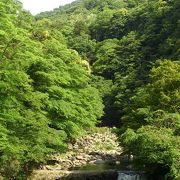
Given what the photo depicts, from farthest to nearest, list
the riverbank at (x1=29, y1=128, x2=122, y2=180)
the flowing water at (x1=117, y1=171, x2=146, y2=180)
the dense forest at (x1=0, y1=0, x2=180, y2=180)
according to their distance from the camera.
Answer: the riverbank at (x1=29, y1=128, x2=122, y2=180) → the flowing water at (x1=117, y1=171, x2=146, y2=180) → the dense forest at (x1=0, y1=0, x2=180, y2=180)

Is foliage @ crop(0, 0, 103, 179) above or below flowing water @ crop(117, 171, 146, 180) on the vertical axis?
above

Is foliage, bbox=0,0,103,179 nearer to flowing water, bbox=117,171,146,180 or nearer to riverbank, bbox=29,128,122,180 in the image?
riverbank, bbox=29,128,122,180

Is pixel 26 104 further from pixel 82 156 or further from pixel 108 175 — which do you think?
pixel 82 156

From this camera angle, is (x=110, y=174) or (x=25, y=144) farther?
(x=110, y=174)

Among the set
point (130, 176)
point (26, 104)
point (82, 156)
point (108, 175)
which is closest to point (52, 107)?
point (26, 104)

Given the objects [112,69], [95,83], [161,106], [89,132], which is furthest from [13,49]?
[112,69]

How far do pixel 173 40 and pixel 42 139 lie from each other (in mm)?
48089

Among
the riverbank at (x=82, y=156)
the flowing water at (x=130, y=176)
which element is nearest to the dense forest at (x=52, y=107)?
the flowing water at (x=130, y=176)

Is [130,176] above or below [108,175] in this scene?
above

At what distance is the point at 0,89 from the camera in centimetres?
2178

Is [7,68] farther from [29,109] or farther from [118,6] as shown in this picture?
[118,6]

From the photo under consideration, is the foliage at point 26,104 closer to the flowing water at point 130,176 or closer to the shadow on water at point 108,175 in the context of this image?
the shadow on water at point 108,175

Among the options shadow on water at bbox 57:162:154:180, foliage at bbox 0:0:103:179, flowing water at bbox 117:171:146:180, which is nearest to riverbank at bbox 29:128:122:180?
shadow on water at bbox 57:162:154:180

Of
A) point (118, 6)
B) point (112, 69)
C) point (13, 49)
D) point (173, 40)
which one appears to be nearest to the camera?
point (13, 49)
